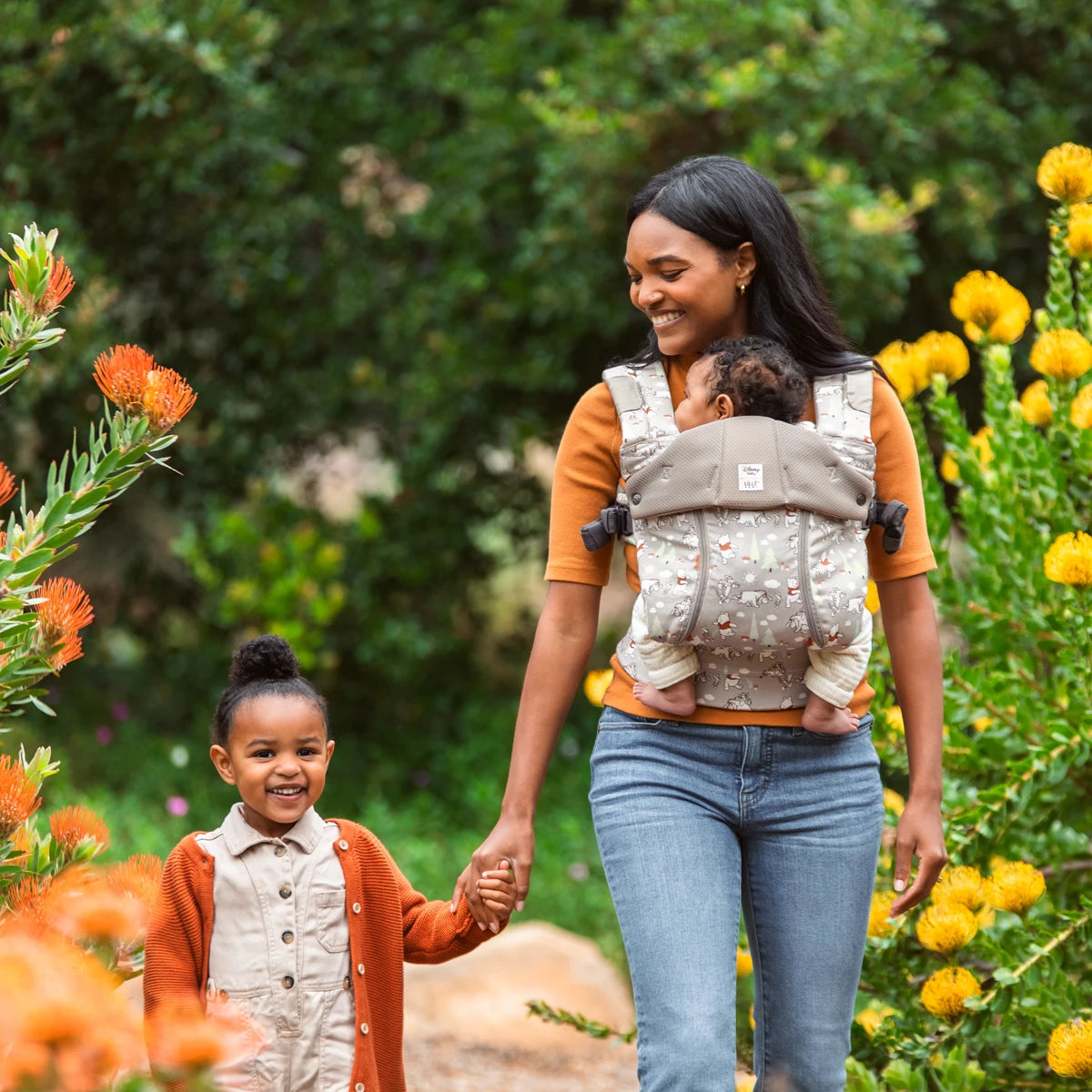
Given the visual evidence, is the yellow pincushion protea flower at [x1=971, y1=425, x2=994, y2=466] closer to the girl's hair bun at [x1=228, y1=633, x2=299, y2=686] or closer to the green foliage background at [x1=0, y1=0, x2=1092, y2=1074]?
the girl's hair bun at [x1=228, y1=633, x2=299, y2=686]

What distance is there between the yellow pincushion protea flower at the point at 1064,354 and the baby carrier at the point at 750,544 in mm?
1103

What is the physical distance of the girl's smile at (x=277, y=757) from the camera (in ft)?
8.09

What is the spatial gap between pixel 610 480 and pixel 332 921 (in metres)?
0.86

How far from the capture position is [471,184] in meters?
6.78

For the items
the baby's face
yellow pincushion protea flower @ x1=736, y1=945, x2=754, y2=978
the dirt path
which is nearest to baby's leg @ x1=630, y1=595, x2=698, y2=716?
the baby's face

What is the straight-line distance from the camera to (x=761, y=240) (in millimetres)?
2520

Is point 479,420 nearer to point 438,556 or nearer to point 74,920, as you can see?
point 438,556

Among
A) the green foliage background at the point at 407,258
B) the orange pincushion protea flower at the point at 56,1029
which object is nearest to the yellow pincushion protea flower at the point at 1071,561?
the orange pincushion protea flower at the point at 56,1029

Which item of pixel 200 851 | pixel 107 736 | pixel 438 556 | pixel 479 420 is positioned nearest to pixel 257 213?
pixel 479 420

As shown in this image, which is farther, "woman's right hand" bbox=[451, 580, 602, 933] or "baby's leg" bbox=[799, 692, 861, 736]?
"woman's right hand" bbox=[451, 580, 602, 933]

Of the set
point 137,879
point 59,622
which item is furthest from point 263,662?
point 137,879

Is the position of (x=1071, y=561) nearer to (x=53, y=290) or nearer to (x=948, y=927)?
(x=948, y=927)

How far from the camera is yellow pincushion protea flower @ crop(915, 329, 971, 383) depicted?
3578 millimetres

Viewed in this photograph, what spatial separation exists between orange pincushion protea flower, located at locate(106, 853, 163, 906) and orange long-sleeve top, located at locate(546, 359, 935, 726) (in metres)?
0.77
